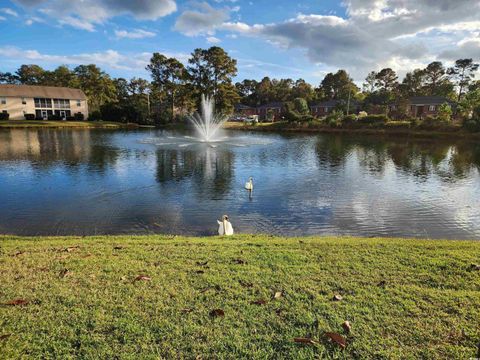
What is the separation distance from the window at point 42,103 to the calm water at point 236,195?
5229 cm

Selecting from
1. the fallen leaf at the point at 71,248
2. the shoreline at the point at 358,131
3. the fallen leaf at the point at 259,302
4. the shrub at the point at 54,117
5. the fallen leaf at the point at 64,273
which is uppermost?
the shrub at the point at 54,117

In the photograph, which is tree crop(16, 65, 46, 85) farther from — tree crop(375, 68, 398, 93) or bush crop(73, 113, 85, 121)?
tree crop(375, 68, 398, 93)

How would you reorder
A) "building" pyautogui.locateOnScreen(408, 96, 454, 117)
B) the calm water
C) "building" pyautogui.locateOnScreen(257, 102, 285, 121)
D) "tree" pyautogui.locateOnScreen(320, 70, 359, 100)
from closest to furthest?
the calm water < "building" pyautogui.locateOnScreen(408, 96, 454, 117) < "building" pyautogui.locateOnScreen(257, 102, 285, 121) < "tree" pyautogui.locateOnScreen(320, 70, 359, 100)

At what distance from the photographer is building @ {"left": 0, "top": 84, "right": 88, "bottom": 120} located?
2608 inches

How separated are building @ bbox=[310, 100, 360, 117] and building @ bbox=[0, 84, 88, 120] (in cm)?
5881

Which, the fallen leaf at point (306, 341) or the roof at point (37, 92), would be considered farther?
the roof at point (37, 92)

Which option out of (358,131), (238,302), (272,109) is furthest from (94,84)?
(238,302)

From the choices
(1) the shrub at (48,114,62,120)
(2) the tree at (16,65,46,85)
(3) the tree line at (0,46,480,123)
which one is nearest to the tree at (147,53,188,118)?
(3) the tree line at (0,46,480,123)

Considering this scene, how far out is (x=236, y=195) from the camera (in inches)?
580

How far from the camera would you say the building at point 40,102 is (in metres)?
66.2

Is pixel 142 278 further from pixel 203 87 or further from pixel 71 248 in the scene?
pixel 203 87

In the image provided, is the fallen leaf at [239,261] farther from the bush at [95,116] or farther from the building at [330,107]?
the building at [330,107]

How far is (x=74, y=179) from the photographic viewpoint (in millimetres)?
17359

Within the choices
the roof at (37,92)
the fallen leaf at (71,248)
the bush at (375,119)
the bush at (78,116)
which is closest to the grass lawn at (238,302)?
the fallen leaf at (71,248)
